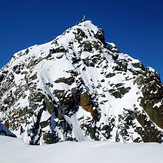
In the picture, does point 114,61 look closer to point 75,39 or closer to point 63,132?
point 75,39

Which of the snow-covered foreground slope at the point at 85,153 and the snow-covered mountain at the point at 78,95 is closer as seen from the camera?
the snow-covered foreground slope at the point at 85,153

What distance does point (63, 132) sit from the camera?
8756cm

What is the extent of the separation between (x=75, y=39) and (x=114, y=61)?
61.5 feet

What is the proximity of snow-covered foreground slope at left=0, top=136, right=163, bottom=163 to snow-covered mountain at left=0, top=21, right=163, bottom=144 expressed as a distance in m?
74.8

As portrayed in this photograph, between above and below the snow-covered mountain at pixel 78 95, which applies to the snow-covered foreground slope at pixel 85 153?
below

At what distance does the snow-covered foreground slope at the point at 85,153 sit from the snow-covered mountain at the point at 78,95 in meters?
74.8

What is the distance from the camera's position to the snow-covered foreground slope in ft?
16.8

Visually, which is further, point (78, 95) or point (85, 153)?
point (78, 95)

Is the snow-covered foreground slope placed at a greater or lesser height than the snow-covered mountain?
A: lesser

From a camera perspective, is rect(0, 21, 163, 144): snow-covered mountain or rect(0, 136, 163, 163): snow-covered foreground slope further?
rect(0, 21, 163, 144): snow-covered mountain

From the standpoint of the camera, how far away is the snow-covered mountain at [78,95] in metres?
87.9

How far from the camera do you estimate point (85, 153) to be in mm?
5781

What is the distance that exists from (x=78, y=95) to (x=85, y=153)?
9467 centimetres

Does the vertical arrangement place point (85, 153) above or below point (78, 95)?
below
